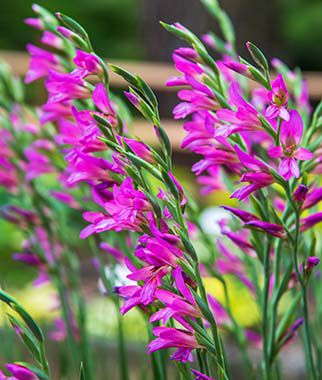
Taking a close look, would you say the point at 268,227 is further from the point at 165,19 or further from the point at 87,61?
the point at 165,19

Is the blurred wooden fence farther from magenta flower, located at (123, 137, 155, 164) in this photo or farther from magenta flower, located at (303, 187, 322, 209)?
magenta flower, located at (123, 137, 155, 164)

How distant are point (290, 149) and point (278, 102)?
5 cm

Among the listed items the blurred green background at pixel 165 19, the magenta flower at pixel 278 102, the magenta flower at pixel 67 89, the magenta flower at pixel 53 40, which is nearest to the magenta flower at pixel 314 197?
the magenta flower at pixel 278 102

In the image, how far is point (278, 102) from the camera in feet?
2.45

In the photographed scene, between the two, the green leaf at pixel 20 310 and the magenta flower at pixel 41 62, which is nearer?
the green leaf at pixel 20 310

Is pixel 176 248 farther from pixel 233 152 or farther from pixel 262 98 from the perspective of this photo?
pixel 262 98

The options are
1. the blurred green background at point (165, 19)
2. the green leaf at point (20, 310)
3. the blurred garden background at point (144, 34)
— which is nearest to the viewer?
the green leaf at point (20, 310)

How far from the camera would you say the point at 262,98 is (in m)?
1.19

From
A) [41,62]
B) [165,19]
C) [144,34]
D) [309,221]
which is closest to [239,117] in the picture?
[309,221]

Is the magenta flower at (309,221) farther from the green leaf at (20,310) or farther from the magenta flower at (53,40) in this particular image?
the magenta flower at (53,40)

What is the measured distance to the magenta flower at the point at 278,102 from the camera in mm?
739

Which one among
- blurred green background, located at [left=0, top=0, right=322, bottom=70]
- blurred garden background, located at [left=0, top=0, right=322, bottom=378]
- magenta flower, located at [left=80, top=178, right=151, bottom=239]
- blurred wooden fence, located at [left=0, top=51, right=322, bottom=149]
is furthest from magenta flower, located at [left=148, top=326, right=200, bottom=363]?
blurred wooden fence, located at [left=0, top=51, right=322, bottom=149]

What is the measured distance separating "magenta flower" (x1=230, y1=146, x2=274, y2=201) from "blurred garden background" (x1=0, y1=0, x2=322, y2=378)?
1.49ft

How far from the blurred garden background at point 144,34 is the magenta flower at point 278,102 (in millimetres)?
499
